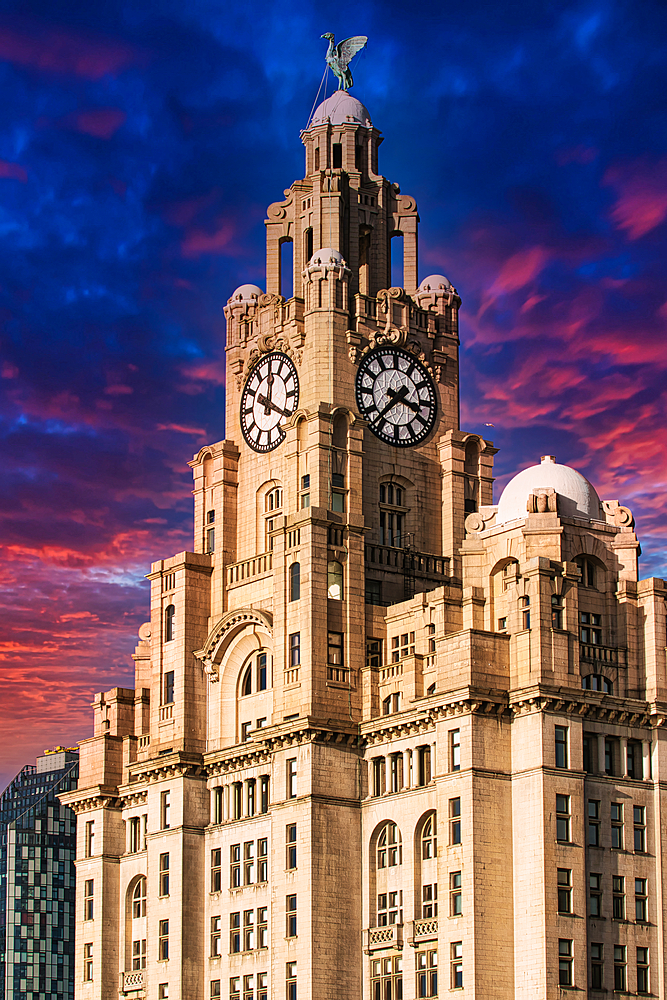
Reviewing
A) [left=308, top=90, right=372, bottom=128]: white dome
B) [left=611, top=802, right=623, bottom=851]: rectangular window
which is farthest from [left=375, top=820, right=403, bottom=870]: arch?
[left=308, top=90, right=372, bottom=128]: white dome

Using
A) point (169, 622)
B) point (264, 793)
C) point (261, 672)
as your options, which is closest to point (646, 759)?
point (264, 793)

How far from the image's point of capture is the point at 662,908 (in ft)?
315

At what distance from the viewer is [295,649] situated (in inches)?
4146

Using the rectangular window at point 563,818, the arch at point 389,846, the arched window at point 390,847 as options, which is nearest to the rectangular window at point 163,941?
the arch at point 389,846

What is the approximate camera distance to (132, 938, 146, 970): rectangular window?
115 m

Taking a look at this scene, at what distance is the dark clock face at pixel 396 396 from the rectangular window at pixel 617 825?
1103 inches

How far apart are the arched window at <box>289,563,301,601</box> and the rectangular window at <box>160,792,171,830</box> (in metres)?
16.7

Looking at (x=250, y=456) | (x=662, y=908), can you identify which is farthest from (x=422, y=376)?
(x=662, y=908)

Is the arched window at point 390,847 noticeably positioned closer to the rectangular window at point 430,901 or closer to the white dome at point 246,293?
the rectangular window at point 430,901

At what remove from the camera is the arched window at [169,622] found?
118062mm

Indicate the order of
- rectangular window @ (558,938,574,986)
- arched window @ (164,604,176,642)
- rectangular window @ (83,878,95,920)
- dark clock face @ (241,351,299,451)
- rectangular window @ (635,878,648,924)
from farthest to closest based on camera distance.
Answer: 1. rectangular window @ (83,878,95,920)
2. arched window @ (164,604,176,642)
3. dark clock face @ (241,351,299,451)
4. rectangular window @ (635,878,648,924)
5. rectangular window @ (558,938,574,986)

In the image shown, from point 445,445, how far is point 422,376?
491 cm

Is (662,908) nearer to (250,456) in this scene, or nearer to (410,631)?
(410,631)

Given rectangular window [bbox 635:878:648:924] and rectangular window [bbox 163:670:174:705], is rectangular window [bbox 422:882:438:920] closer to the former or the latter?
rectangular window [bbox 635:878:648:924]
